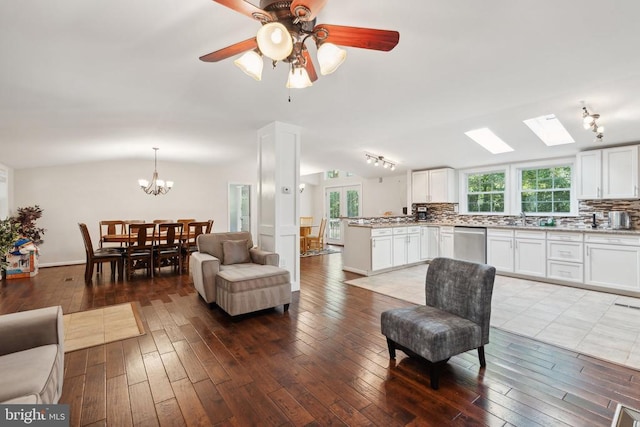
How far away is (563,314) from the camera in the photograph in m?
3.34

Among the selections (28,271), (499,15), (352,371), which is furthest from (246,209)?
(499,15)

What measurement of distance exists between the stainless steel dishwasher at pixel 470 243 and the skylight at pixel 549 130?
5.91ft

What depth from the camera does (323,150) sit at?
6273mm

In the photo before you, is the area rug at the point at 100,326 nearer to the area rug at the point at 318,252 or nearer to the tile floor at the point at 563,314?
the tile floor at the point at 563,314

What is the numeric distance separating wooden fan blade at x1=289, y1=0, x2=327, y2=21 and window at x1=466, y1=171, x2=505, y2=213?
588 cm

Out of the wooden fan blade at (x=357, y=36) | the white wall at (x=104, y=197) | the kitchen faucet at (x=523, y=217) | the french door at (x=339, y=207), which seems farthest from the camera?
the french door at (x=339, y=207)

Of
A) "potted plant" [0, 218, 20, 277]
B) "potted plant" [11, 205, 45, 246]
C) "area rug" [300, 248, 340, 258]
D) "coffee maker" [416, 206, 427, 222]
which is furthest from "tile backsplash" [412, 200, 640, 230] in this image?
"potted plant" [11, 205, 45, 246]

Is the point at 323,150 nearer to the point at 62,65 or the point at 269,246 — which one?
the point at 269,246

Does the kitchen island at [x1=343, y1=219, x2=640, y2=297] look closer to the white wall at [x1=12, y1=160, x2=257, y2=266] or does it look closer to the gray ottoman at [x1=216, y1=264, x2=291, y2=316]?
the gray ottoman at [x1=216, y1=264, x2=291, y2=316]

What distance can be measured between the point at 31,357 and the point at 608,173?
6791 mm

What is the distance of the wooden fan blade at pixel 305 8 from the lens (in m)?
1.38

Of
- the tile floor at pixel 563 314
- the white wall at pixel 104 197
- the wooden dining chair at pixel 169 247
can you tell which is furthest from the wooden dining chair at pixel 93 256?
the tile floor at pixel 563 314

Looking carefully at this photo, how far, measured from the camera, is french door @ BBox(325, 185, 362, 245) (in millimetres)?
9281

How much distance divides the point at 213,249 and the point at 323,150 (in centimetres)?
338
